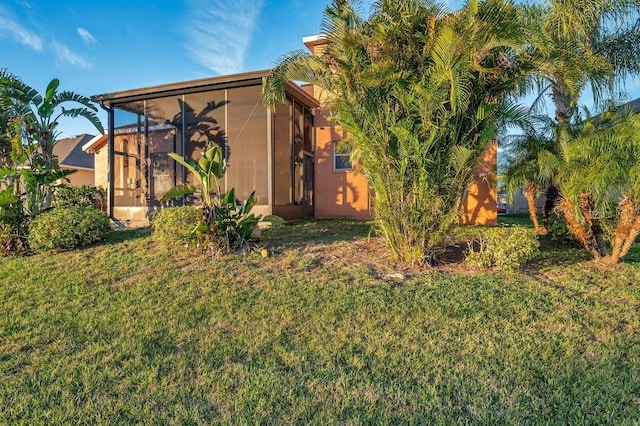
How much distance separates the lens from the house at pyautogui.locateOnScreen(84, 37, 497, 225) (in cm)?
1107

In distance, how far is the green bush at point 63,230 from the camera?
7738mm

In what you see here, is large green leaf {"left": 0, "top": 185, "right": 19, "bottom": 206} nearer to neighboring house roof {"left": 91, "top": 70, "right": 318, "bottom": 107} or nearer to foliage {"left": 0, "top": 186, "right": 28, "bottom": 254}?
foliage {"left": 0, "top": 186, "right": 28, "bottom": 254}

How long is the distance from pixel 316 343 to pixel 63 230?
6376mm

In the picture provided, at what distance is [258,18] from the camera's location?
36.1 feet

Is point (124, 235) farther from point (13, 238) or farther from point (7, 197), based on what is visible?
point (7, 197)

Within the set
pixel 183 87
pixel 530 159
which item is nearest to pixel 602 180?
pixel 530 159

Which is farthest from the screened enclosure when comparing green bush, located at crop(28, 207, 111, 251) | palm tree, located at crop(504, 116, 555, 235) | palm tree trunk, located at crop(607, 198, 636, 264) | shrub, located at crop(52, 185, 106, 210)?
palm tree trunk, located at crop(607, 198, 636, 264)

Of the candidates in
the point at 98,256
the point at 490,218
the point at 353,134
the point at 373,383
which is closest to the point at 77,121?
the point at 98,256

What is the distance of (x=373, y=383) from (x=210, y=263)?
13.4 ft

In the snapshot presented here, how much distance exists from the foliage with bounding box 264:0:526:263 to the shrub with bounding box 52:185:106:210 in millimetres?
8573

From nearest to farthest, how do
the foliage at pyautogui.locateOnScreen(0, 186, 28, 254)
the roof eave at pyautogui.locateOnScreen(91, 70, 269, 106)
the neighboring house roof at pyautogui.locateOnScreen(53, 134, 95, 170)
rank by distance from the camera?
1. the foliage at pyautogui.locateOnScreen(0, 186, 28, 254)
2. the roof eave at pyautogui.locateOnScreen(91, 70, 269, 106)
3. the neighboring house roof at pyautogui.locateOnScreen(53, 134, 95, 170)

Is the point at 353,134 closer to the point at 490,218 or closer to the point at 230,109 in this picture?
the point at 230,109

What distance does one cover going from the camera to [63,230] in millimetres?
7820

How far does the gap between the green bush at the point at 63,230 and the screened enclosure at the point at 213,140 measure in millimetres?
3626
